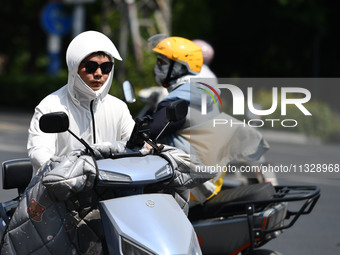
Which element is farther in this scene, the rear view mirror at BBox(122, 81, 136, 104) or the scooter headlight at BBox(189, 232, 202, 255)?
the rear view mirror at BBox(122, 81, 136, 104)

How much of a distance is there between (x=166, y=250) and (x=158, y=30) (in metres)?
19.5

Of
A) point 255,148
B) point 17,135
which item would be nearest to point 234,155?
point 255,148

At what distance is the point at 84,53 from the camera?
3.72 metres

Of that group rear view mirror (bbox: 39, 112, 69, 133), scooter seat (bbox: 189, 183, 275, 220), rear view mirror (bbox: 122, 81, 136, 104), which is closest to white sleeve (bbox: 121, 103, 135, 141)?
rear view mirror (bbox: 122, 81, 136, 104)

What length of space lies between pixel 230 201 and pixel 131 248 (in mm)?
1417

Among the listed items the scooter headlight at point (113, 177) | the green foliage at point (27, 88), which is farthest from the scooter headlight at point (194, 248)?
the green foliage at point (27, 88)

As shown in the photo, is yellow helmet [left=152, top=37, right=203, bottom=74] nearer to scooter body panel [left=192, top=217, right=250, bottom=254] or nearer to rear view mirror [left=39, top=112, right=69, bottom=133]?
scooter body panel [left=192, top=217, right=250, bottom=254]

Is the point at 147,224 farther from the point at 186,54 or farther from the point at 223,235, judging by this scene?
the point at 186,54

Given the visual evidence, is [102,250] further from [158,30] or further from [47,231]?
[158,30]

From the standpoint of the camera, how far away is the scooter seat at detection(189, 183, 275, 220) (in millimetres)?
4355

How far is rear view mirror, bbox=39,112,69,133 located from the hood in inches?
19.0

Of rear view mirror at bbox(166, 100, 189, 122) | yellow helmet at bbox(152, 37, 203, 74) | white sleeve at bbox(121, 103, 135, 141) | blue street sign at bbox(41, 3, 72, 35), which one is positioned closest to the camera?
rear view mirror at bbox(166, 100, 189, 122)

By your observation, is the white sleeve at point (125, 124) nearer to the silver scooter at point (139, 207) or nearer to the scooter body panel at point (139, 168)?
the silver scooter at point (139, 207)

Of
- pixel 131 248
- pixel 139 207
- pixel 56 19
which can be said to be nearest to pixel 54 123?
pixel 139 207
